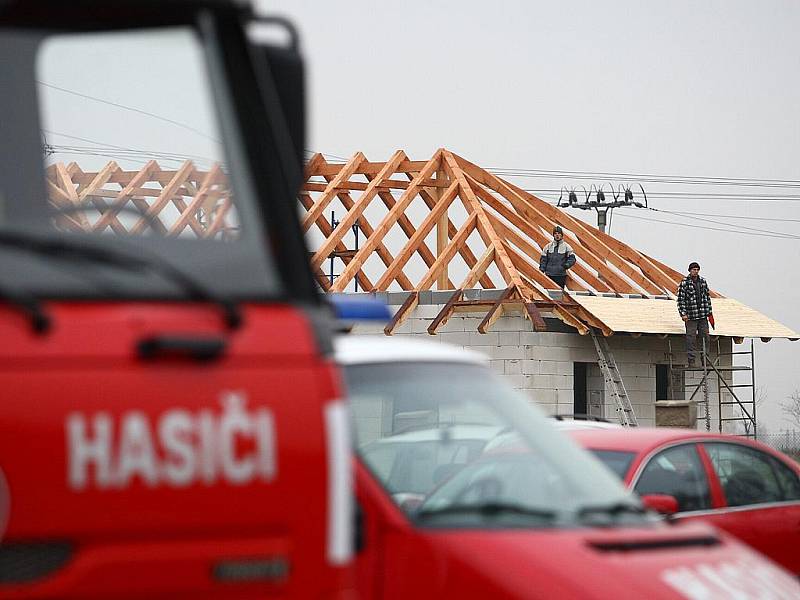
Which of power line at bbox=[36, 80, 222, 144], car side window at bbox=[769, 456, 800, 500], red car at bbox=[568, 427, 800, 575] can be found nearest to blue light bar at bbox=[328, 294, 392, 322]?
power line at bbox=[36, 80, 222, 144]

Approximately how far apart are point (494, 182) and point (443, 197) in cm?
247

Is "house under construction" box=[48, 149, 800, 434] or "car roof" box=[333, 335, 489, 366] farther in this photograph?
"house under construction" box=[48, 149, 800, 434]

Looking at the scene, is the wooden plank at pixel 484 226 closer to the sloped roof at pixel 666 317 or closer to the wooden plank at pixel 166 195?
the sloped roof at pixel 666 317

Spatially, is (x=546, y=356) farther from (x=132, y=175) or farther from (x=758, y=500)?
(x=132, y=175)

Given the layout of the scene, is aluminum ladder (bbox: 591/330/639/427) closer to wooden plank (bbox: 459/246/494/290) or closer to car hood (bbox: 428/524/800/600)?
wooden plank (bbox: 459/246/494/290)

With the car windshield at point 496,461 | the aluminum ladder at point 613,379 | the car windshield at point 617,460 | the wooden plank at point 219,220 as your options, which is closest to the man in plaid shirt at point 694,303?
the aluminum ladder at point 613,379

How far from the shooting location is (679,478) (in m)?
8.99

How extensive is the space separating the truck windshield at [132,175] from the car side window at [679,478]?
550cm

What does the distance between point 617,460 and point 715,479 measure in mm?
826

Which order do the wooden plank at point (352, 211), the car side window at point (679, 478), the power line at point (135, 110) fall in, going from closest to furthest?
the power line at point (135, 110), the car side window at point (679, 478), the wooden plank at point (352, 211)

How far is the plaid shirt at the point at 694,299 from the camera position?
29766mm

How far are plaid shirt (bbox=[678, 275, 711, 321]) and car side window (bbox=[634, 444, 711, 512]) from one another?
68.8 feet

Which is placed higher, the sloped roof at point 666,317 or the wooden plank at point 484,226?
the wooden plank at point 484,226

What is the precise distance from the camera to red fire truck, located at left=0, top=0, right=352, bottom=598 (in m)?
2.91
